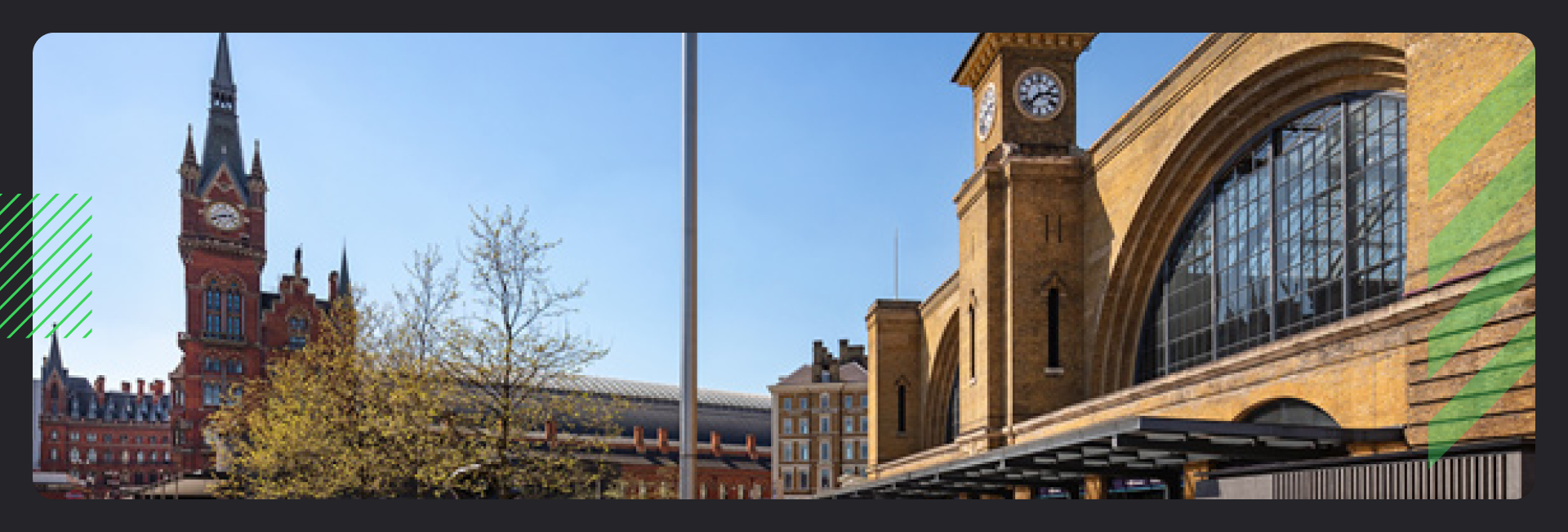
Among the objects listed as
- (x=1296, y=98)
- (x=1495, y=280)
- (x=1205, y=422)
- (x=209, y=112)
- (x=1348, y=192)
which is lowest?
(x=1205, y=422)

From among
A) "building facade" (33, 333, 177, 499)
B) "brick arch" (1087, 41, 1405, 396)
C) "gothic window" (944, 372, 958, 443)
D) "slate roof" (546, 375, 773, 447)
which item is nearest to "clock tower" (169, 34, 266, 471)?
"building facade" (33, 333, 177, 499)

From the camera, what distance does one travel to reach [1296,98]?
2488 centimetres

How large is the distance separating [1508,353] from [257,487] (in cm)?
3102

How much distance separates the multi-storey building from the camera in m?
102

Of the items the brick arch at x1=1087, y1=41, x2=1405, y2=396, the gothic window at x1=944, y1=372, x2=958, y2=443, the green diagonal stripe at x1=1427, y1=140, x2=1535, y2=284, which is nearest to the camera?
the green diagonal stripe at x1=1427, y1=140, x2=1535, y2=284

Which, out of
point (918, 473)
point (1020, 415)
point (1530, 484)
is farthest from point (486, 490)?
point (1530, 484)

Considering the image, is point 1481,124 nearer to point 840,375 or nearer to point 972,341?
point 972,341

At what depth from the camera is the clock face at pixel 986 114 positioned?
121 ft

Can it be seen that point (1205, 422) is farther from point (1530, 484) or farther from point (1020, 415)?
point (1020, 415)

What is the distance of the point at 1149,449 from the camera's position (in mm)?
19094

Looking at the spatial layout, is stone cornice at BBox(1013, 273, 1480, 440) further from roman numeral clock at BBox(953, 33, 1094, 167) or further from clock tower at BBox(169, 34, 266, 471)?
clock tower at BBox(169, 34, 266, 471)

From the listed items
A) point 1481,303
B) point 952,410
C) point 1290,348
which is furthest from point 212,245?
point 1481,303

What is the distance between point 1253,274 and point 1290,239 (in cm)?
144

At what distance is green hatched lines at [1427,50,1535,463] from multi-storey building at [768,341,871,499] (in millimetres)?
85059
